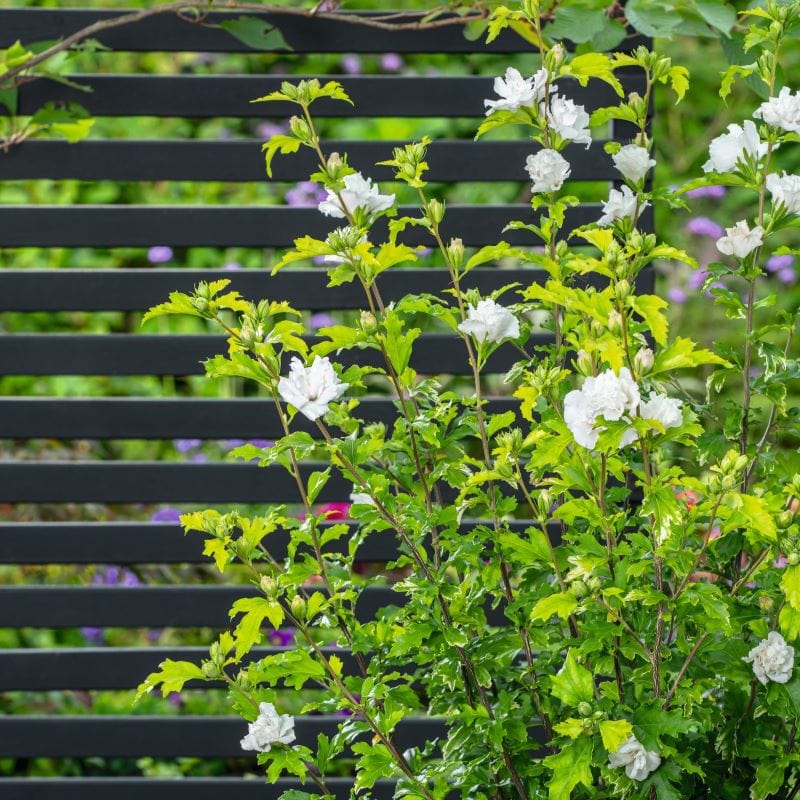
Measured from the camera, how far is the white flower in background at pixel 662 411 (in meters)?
1.10

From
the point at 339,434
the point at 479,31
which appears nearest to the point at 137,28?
the point at 479,31

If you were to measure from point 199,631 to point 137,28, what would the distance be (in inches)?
54.8

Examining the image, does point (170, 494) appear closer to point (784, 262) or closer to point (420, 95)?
point (420, 95)

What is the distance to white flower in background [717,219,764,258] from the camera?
1.29 metres

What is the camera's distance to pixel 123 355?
2008mm

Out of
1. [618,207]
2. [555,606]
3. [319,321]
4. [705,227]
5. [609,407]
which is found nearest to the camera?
[609,407]

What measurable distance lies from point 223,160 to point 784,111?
1.02 metres

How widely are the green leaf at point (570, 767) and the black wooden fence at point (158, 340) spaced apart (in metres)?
0.84

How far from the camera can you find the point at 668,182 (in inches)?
139

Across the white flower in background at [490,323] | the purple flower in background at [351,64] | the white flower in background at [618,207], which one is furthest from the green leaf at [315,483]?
the purple flower in background at [351,64]

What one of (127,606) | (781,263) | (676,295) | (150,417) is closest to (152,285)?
(150,417)

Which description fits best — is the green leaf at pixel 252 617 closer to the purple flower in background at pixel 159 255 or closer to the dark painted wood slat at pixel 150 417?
the dark painted wood slat at pixel 150 417

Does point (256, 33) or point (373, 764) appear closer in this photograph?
point (373, 764)

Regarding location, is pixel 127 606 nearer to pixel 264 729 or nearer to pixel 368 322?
pixel 264 729
